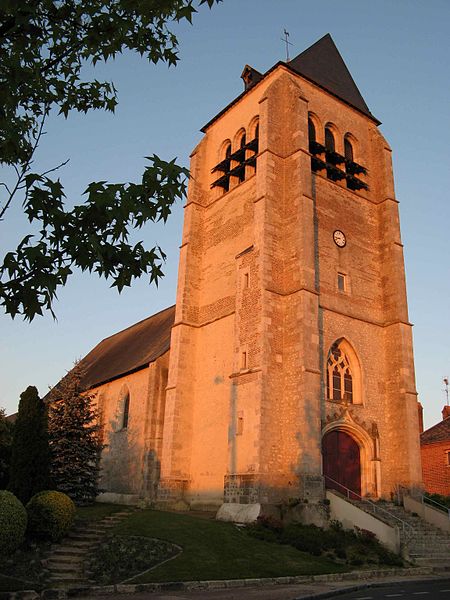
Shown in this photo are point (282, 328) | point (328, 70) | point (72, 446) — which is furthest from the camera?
point (328, 70)

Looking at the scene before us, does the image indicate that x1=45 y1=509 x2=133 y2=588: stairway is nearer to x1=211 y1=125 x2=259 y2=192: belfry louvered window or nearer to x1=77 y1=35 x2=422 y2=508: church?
x1=77 y1=35 x2=422 y2=508: church

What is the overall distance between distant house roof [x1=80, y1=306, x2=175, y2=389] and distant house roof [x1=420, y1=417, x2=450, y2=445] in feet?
Result: 54.5

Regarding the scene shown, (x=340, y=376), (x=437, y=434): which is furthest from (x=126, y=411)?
(x=437, y=434)

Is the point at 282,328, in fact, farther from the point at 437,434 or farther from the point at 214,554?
the point at 437,434

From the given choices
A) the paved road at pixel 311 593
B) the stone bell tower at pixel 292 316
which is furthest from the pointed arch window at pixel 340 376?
the paved road at pixel 311 593

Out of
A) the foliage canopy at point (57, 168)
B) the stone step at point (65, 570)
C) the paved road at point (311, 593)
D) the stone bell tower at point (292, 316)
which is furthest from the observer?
the stone bell tower at point (292, 316)

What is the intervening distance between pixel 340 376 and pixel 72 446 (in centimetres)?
1086

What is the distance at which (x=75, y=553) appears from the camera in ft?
44.8

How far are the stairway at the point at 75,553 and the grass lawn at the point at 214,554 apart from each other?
611 mm

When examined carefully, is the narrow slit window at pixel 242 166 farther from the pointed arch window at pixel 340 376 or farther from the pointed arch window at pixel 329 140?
the pointed arch window at pixel 340 376

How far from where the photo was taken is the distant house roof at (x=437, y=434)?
32.7 m

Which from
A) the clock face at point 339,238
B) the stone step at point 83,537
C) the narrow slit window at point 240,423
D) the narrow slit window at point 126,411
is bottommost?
the stone step at point 83,537

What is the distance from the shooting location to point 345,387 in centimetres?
2270

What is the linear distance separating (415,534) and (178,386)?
10561 millimetres
